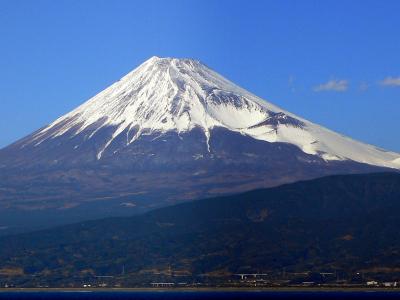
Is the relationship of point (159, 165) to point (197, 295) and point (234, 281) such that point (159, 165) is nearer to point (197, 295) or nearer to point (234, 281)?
point (234, 281)

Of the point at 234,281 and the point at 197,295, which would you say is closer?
the point at 197,295

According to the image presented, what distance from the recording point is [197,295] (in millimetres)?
114688

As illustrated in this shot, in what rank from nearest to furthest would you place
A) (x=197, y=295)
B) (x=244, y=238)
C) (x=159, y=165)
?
(x=197, y=295) → (x=244, y=238) → (x=159, y=165)

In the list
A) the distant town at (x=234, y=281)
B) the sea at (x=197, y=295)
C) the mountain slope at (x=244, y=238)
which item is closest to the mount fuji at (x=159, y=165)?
the mountain slope at (x=244, y=238)

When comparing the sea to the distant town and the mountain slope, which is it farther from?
the mountain slope

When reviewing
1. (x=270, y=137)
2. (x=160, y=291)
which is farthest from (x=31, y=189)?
(x=160, y=291)

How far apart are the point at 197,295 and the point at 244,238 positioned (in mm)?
26124

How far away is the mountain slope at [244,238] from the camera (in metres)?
130

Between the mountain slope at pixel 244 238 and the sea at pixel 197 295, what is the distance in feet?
22.5

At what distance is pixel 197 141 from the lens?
193 m

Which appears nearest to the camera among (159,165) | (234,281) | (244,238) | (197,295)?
(197,295)

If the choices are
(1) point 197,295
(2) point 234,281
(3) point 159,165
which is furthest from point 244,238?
(3) point 159,165

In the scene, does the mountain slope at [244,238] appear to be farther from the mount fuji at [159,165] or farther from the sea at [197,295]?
the mount fuji at [159,165]

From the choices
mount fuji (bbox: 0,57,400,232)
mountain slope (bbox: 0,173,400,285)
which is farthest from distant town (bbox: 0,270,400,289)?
mount fuji (bbox: 0,57,400,232)
